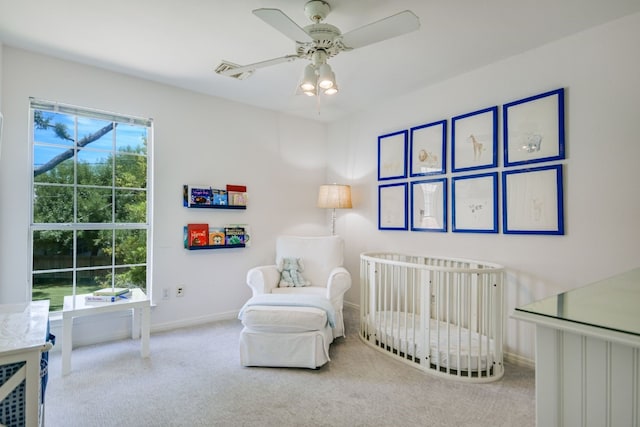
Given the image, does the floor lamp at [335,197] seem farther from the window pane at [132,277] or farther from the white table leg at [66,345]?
the white table leg at [66,345]

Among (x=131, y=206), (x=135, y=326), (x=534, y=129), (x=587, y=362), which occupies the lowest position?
(x=135, y=326)

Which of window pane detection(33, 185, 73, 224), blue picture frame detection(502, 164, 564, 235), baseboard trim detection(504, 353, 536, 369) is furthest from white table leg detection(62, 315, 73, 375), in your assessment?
blue picture frame detection(502, 164, 564, 235)

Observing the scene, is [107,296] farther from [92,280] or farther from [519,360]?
[519,360]

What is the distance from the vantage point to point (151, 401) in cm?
191

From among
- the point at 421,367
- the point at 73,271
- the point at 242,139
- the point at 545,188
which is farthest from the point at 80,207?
the point at 545,188

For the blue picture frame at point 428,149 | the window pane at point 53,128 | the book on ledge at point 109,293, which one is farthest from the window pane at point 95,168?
the blue picture frame at point 428,149

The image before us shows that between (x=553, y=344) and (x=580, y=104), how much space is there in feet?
6.82

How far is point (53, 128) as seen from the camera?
2.66 meters

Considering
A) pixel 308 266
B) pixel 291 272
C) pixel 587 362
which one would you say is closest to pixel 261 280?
pixel 291 272

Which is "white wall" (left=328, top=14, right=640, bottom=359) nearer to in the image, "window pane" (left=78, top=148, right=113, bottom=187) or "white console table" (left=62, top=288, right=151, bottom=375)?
"white console table" (left=62, top=288, right=151, bottom=375)

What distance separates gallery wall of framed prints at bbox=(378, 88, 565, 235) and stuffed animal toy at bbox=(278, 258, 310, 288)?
103 centimetres

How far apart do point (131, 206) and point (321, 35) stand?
2.38 meters

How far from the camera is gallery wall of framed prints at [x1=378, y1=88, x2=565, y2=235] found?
232cm

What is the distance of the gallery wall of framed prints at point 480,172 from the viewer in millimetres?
2322
